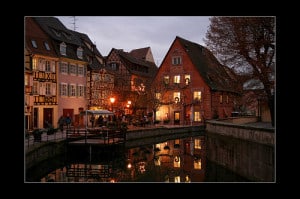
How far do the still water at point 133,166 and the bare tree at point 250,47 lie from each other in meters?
4.78

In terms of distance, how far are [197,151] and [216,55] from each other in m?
7.77

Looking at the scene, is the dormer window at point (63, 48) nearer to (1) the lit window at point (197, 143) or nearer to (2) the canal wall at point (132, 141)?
(2) the canal wall at point (132, 141)

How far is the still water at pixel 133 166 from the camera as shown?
17189 mm

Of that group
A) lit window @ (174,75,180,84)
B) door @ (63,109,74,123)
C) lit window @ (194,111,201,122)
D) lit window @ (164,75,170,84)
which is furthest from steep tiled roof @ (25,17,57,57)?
lit window @ (194,111,201,122)

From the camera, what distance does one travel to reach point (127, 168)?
67.0 ft

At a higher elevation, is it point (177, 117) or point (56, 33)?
point (56, 33)

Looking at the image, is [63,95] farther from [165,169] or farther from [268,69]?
[268,69]

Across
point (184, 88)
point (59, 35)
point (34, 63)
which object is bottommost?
point (184, 88)

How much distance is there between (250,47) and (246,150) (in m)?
5.61

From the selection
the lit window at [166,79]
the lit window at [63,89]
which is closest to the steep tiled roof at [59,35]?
the lit window at [63,89]

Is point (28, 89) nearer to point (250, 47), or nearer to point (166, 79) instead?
point (250, 47)

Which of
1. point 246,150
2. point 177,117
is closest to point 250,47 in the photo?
point 246,150

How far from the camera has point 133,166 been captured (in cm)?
2102

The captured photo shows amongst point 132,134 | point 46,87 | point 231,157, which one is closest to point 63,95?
point 46,87
